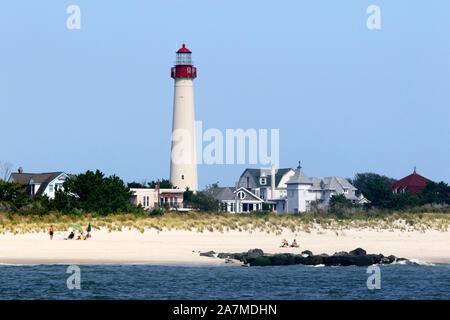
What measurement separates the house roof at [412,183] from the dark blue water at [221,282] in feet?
192

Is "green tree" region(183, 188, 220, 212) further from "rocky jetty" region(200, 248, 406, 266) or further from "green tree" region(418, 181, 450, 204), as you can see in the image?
"rocky jetty" region(200, 248, 406, 266)

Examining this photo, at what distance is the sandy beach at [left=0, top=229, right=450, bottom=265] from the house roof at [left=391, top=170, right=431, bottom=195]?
43.4 m

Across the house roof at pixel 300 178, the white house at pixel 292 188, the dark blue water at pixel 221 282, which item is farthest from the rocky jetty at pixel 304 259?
the house roof at pixel 300 178

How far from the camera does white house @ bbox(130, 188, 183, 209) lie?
253ft

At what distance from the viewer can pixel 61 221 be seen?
49.7 metres

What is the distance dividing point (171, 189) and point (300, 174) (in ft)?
48.1

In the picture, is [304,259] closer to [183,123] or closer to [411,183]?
[183,123]

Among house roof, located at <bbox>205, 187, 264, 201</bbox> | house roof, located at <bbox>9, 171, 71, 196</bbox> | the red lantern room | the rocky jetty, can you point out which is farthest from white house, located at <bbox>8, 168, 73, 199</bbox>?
the rocky jetty

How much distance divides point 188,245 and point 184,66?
33937 mm

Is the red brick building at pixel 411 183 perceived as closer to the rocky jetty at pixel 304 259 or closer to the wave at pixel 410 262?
the wave at pixel 410 262

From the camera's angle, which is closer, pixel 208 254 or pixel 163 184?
pixel 208 254

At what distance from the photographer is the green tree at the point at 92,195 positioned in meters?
57.1

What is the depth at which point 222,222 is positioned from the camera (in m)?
55.4

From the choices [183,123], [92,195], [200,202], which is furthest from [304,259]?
[183,123]
